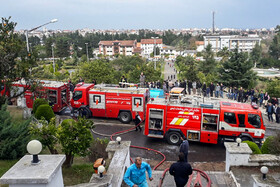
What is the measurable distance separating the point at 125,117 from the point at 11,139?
9712mm

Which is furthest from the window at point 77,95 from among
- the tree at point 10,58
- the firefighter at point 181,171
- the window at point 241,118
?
the firefighter at point 181,171

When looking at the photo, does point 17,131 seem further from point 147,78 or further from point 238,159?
point 147,78

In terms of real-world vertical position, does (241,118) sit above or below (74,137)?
below

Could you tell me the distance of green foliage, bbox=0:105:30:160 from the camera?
934 cm

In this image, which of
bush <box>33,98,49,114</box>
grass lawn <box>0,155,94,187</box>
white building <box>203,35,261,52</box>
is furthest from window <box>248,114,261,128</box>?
white building <box>203,35,261,52</box>

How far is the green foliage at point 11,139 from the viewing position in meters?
9.34

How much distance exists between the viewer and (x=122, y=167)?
763cm

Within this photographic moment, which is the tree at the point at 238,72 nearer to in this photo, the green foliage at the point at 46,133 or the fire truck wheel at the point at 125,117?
the fire truck wheel at the point at 125,117

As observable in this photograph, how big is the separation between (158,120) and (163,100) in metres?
1.26

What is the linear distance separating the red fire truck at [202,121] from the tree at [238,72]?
19.6m

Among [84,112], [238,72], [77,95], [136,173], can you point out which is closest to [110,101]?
[84,112]

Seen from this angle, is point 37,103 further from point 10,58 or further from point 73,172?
point 73,172

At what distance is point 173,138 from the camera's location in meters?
14.8

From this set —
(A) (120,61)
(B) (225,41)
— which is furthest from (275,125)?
(B) (225,41)
